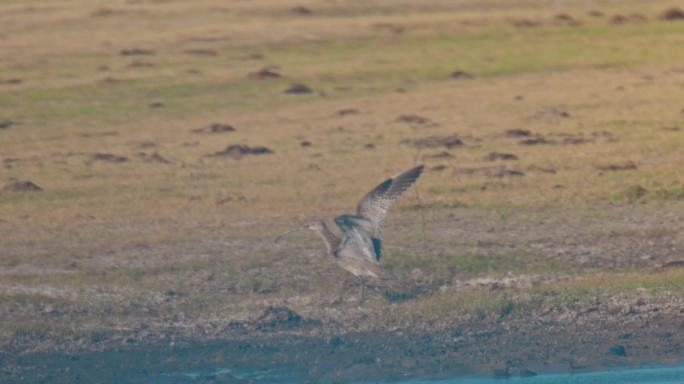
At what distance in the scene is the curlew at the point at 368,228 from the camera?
34.7 ft

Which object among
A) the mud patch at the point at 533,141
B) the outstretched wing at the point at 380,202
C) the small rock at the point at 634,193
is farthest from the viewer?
the mud patch at the point at 533,141

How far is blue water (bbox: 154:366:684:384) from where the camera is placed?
959cm

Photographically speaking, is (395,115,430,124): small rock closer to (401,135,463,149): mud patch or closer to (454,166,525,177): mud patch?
(401,135,463,149): mud patch

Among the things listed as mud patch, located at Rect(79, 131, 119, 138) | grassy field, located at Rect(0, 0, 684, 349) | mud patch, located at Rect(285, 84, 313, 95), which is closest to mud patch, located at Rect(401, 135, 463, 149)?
grassy field, located at Rect(0, 0, 684, 349)

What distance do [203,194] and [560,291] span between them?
537cm

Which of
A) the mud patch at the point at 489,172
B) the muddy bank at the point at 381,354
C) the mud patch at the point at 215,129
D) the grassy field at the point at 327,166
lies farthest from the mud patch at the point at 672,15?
the muddy bank at the point at 381,354

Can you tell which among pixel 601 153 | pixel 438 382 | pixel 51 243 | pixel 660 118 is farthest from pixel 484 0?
pixel 438 382

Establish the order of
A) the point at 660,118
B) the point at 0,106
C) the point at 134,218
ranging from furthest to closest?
the point at 0,106 → the point at 660,118 → the point at 134,218

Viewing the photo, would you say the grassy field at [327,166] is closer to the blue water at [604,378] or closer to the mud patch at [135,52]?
the mud patch at [135,52]

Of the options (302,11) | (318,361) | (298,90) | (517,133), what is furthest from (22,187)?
(302,11)

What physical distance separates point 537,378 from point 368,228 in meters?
1.94

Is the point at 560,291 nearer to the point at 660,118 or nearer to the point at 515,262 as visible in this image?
the point at 515,262

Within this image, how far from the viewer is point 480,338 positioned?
10.3m

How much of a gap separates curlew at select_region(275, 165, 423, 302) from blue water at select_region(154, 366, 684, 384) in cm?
135
